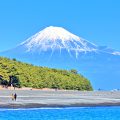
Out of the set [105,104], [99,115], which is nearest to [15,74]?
[105,104]

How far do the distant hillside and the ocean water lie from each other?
61418 millimetres

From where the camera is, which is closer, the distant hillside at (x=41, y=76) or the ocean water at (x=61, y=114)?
the ocean water at (x=61, y=114)

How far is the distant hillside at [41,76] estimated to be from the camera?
439ft

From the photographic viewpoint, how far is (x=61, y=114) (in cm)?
6241

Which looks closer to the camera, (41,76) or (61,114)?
(61,114)

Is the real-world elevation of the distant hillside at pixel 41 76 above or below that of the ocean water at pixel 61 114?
above

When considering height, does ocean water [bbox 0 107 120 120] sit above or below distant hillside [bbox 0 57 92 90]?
below

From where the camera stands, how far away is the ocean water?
192 ft

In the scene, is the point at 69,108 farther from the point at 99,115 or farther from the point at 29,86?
the point at 29,86

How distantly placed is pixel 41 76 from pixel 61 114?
80.6m

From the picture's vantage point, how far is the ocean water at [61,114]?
58.6 meters

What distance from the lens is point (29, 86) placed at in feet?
452

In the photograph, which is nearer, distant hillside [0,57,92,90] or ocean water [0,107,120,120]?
ocean water [0,107,120,120]

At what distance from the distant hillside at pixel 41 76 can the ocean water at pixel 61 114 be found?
202 ft
